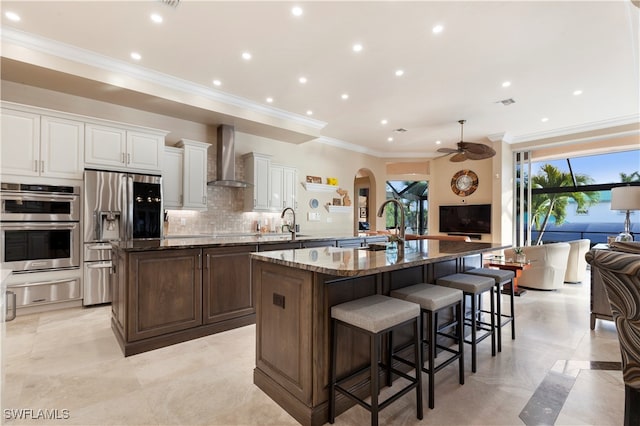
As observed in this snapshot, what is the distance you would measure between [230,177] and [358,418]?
4579 millimetres

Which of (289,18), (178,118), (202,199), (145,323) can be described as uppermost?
(289,18)

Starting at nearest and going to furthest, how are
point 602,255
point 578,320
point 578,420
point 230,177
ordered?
point 602,255 < point 578,420 < point 578,320 < point 230,177

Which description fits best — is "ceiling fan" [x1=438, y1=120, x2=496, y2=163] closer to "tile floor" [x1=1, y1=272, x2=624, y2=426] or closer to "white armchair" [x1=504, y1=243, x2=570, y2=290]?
"white armchair" [x1=504, y1=243, x2=570, y2=290]

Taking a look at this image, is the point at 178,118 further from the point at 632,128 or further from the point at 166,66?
the point at 632,128

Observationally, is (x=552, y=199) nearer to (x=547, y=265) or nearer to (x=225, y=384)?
(x=547, y=265)

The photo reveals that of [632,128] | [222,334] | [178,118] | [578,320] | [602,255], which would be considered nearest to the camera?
[602,255]

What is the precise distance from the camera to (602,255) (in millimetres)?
1332

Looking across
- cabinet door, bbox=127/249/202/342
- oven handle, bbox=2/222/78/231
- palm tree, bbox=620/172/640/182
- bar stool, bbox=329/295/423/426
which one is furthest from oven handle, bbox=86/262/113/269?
palm tree, bbox=620/172/640/182

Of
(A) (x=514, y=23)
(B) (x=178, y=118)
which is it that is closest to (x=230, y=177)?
(B) (x=178, y=118)

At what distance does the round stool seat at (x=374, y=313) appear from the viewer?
63.5 inches

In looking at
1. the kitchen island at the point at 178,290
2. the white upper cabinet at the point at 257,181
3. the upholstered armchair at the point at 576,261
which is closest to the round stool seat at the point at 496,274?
the kitchen island at the point at 178,290

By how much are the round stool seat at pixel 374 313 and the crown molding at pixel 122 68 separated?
4.14 meters

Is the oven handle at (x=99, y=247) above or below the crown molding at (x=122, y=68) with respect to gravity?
below

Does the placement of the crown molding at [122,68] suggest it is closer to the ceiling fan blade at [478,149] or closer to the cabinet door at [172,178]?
the cabinet door at [172,178]
